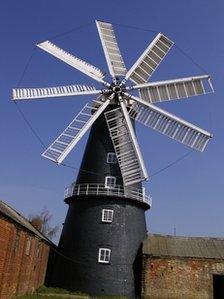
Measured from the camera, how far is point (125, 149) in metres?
24.6

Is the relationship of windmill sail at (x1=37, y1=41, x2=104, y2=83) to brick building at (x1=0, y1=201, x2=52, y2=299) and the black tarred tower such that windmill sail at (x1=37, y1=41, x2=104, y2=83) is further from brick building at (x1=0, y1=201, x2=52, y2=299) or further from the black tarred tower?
brick building at (x1=0, y1=201, x2=52, y2=299)

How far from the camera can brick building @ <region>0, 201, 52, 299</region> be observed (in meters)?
16.5

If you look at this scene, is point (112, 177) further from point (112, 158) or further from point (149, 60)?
point (149, 60)

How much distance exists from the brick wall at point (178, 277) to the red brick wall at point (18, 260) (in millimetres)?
6548

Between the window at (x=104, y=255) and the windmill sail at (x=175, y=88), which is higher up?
the windmill sail at (x=175, y=88)

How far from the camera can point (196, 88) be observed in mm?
25406

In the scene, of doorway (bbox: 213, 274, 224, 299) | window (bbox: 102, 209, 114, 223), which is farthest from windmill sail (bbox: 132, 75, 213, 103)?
doorway (bbox: 213, 274, 224, 299)

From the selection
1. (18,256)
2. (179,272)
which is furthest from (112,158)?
(18,256)

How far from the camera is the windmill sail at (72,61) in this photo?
2616cm

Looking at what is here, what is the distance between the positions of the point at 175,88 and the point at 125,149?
16.5 feet

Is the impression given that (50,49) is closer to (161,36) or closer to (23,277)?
(161,36)

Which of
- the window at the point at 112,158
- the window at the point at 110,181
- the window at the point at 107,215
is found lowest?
the window at the point at 107,215

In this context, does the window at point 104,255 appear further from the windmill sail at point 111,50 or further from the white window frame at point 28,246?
the windmill sail at point 111,50

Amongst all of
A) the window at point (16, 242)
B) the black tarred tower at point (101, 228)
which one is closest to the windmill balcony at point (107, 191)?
the black tarred tower at point (101, 228)
